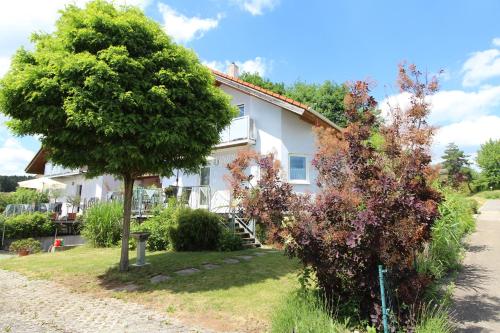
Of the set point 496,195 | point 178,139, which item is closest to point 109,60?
point 178,139

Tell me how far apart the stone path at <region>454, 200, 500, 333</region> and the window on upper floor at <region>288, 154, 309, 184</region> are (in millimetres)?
8089

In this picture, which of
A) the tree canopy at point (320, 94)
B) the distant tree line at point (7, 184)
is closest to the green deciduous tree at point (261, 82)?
the tree canopy at point (320, 94)

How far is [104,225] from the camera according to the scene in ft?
48.6

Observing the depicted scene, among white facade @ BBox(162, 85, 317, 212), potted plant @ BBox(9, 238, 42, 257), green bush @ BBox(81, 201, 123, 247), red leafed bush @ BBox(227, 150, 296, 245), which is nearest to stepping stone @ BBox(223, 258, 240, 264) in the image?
red leafed bush @ BBox(227, 150, 296, 245)

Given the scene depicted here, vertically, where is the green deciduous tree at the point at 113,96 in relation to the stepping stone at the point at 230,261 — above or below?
above

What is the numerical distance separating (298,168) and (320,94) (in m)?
17.5

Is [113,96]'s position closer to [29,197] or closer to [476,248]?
[476,248]

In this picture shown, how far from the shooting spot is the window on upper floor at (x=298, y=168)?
18.2 meters

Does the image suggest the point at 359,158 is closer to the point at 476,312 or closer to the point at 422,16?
the point at 476,312

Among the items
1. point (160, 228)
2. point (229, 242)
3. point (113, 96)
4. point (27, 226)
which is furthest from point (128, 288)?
point (27, 226)

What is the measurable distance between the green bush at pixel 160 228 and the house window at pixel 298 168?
6.68m

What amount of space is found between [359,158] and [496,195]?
57520mm

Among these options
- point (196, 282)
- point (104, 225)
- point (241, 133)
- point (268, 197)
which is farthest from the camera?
point (241, 133)

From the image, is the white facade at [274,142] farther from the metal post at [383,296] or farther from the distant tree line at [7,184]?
the distant tree line at [7,184]
